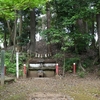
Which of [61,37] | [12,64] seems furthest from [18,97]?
[12,64]

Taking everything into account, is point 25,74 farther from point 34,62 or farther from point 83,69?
point 83,69

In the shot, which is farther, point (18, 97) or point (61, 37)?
point (61, 37)

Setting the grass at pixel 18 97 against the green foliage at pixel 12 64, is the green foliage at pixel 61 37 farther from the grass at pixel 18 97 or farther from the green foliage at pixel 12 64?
the grass at pixel 18 97

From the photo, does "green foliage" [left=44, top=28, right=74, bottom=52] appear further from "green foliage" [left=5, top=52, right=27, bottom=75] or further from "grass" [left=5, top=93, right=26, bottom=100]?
"grass" [left=5, top=93, right=26, bottom=100]

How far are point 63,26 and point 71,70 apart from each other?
9.74 feet

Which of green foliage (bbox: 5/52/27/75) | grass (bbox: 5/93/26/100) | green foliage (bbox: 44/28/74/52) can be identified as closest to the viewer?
grass (bbox: 5/93/26/100)

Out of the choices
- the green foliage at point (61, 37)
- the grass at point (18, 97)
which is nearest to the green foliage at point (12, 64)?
the green foliage at point (61, 37)

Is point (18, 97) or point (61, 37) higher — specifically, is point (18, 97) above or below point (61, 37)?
below

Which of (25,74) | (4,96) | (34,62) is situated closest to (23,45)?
(34,62)

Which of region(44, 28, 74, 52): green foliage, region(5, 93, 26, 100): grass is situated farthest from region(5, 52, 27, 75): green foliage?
region(5, 93, 26, 100): grass

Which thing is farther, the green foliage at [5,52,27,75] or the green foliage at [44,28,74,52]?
the green foliage at [5,52,27,75]

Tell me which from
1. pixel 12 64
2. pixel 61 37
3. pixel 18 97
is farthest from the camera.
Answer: pixel 12 64

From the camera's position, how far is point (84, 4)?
40.1 ft

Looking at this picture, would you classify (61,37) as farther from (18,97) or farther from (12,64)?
(18,97)
